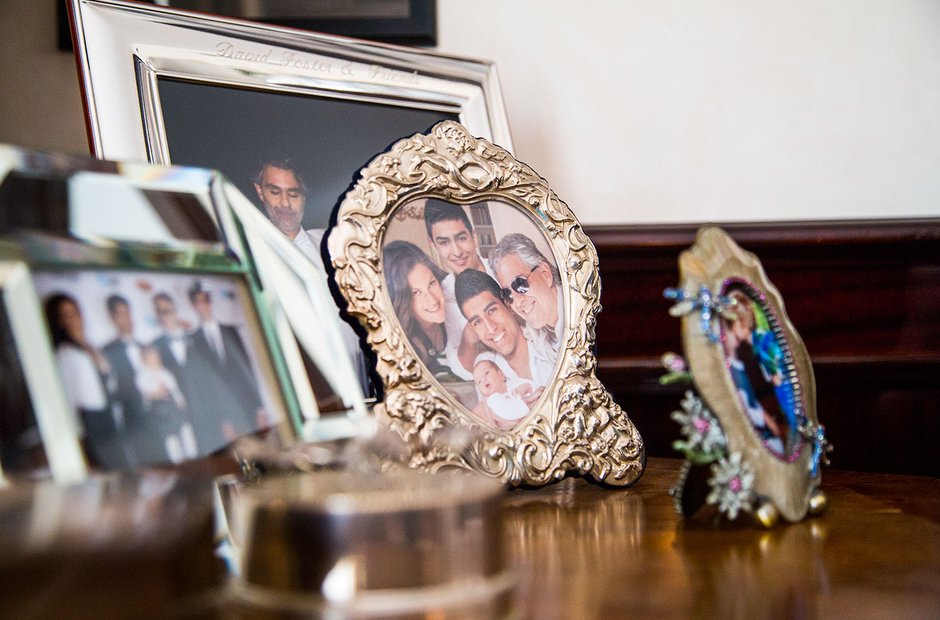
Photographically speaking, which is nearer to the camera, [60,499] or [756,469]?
[60,499]

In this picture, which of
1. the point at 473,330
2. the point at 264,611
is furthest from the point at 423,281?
the point at 264,611

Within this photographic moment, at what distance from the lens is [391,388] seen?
580mm

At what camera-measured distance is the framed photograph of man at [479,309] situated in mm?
589

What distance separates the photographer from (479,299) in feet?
2.13

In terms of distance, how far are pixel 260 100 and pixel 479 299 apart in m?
0.28

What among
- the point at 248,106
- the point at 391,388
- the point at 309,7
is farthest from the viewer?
the point at 309,7

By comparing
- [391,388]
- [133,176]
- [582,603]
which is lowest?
[582,603]

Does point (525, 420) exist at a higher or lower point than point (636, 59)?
lower

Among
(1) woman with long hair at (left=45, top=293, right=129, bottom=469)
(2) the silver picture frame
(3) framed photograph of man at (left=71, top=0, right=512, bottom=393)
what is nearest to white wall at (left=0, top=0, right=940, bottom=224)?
(3) framed photograph of man at (left=71, top=0, right=512, bottom=393)

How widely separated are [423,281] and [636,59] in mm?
520

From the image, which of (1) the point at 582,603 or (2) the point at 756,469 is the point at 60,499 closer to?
(1) the point at 582,603

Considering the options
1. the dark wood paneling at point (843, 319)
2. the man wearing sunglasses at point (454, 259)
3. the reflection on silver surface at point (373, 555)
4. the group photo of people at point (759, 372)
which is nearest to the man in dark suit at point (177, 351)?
the reflection on silver surface at point (373, 555)

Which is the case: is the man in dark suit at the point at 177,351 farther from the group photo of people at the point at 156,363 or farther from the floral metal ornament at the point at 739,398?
the floral metal ornament at the point at 739,398

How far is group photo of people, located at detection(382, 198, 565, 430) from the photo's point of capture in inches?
24.4
